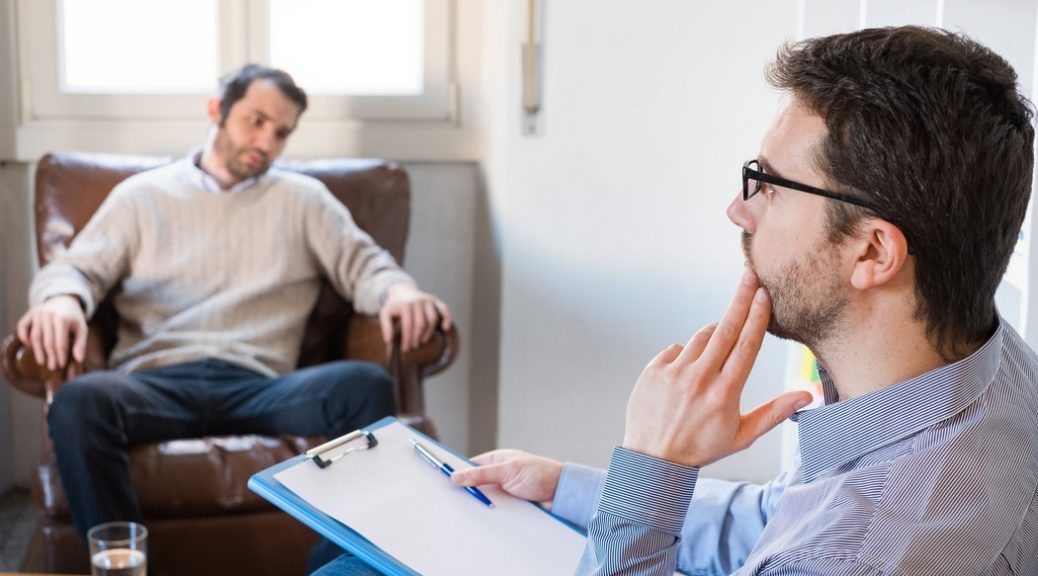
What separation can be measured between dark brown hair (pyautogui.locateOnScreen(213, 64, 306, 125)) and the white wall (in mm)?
541

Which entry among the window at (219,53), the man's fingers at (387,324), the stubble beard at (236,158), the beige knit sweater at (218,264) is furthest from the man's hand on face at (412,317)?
the window at (219,53)

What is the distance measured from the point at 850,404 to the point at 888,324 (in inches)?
3.6

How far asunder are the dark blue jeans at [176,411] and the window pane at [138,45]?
3.47 ft

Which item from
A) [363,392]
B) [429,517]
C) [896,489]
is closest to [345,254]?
[363,392]

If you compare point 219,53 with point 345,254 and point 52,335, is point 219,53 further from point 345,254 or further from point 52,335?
point 52,335

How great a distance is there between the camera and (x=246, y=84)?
2770 mm

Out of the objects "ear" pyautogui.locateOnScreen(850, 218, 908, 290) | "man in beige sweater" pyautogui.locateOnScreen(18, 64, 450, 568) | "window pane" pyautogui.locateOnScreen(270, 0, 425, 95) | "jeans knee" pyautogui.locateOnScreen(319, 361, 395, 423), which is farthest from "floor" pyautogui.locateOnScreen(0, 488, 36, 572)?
"ear" pyautogui.locateOnScreen(850, 218, 908, 290)

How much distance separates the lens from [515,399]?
3107mm

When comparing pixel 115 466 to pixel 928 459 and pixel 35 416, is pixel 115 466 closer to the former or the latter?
pixel 35 416

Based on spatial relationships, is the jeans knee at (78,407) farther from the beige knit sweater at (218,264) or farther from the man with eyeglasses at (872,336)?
the man with eyeglasses at (872,336)

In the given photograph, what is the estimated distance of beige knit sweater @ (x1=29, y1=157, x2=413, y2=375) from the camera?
2.67 m

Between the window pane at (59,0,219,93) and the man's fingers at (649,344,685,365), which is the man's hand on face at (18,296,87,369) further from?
the man's fingers at (649,344,685,365)

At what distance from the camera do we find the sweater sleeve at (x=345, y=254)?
9.05ft

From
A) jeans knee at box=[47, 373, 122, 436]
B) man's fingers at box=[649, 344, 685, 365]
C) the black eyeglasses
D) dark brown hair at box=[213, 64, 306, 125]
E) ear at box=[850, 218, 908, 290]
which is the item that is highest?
dark brown hair at box=[213, 64, 306, 125]
